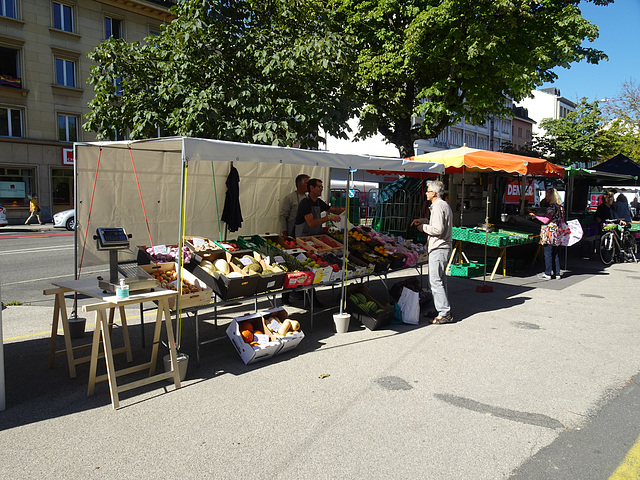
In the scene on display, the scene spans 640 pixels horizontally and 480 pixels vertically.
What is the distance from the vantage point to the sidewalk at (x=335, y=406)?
10.9 feet

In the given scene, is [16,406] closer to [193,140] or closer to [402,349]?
[193,140]

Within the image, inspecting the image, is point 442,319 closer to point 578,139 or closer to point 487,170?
point 487,170

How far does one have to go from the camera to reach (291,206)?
822cm

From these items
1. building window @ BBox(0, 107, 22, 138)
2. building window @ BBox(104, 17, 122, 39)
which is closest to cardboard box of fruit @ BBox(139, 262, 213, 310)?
building window @ BBox(0, 107, 22, 138)

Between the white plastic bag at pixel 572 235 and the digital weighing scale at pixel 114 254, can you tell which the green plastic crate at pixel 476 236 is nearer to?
the white plastic bag at pixel 572 235

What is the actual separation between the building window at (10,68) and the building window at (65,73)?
192 centimetres

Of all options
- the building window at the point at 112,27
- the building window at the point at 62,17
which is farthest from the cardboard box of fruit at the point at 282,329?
the building window at the point at 112,27

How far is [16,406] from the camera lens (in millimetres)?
4117

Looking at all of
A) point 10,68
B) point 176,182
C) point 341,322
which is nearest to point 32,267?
point 176,182

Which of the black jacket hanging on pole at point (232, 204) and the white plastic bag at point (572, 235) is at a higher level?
the black jacket hanging on pole at point (232, 204)

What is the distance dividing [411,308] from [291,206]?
272 centimetres

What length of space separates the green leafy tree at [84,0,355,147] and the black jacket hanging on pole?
145cm

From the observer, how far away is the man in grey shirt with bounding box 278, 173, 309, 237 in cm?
814

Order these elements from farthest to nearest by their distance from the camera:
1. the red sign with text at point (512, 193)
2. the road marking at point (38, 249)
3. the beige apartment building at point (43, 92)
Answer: the beige apartment building at point (43, 92)
the red sign with text at point (512, 193)
the road marking at point (38, 249)
